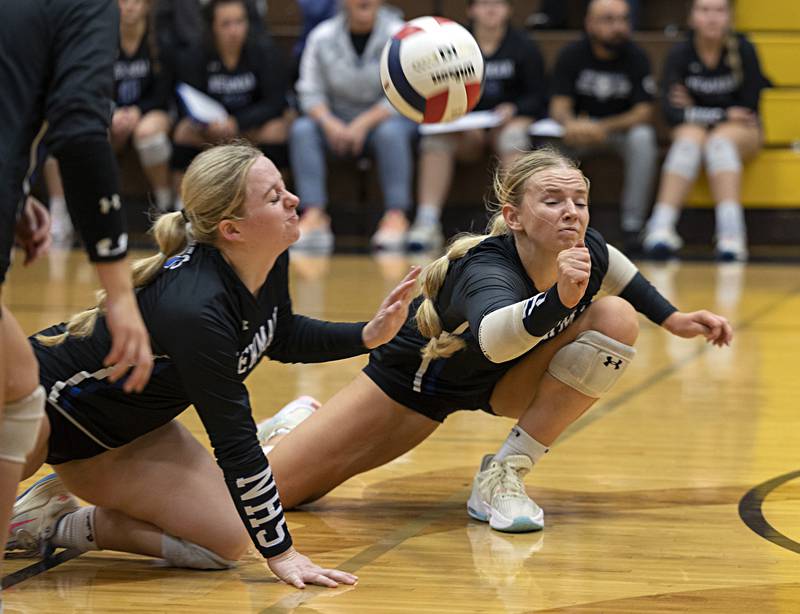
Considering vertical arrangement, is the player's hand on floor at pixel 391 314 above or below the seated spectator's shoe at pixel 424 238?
above

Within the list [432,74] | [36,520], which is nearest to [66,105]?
[36,520]

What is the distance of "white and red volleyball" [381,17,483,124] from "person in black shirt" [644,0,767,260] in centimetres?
494

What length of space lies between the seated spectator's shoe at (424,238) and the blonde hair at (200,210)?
229 inches

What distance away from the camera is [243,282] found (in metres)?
2.46

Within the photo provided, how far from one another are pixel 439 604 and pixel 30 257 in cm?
91

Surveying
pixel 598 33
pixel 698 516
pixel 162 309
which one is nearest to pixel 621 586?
pixel 698 516

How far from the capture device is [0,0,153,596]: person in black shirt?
5.81ft

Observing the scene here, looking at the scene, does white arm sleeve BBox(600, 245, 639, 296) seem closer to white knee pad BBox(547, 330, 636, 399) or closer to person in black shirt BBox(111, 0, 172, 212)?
white knee pad BBox(547, 330, 636, 399)

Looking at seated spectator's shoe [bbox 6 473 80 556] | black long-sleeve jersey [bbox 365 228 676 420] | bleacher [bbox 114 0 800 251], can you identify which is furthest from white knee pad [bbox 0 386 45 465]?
bleacher [bbox 114 0 800 251]

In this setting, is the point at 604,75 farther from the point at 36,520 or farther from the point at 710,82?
the point at 36,520

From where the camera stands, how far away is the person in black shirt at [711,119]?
8.17 meters

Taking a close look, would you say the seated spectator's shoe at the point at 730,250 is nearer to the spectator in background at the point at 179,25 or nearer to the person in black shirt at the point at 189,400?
the spectator in background at the point at 179,25

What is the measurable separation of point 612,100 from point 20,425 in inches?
273

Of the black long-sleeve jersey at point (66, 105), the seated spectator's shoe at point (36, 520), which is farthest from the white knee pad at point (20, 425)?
the seated spectator's shoe at point (36, 520)
